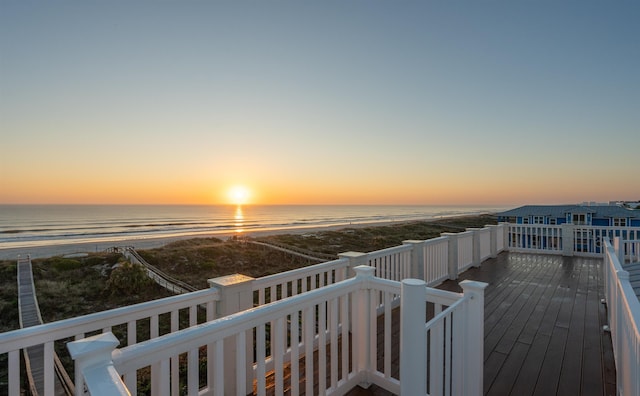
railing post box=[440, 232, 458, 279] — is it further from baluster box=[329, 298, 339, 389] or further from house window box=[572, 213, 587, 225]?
house window box=[572, 213, 587, 225]

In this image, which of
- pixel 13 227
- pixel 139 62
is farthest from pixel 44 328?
pixel 13 227

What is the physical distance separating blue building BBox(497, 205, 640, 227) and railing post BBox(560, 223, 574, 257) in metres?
11.1

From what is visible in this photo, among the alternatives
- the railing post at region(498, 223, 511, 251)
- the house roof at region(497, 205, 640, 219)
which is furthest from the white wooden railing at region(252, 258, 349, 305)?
the house roof at region(497, 205, 640, 219)

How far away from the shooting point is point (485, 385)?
2.48 meters

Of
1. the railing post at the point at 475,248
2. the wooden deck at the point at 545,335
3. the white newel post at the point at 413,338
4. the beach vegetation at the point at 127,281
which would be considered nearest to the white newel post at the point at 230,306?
the wooden deck at the point at 545,335

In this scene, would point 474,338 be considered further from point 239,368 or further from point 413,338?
point 239,368

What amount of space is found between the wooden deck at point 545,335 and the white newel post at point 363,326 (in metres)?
0.16

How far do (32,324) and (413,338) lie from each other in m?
13.8

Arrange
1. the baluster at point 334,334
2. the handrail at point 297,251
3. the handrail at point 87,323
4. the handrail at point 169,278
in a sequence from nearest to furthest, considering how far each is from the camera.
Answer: the handrail at point 87,323 < the baluster at point 334,334 < the handrail at point 169,278 < the handrail at point 297,251

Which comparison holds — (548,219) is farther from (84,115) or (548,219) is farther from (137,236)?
(137,236)

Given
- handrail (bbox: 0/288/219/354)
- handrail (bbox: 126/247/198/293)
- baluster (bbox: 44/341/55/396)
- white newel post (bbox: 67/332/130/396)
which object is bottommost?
handrail (bbox: 126/247/198/293)

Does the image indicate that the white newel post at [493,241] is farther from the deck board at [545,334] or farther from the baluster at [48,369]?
the baluster at [48,369]

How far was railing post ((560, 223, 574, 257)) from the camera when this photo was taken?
7773mm

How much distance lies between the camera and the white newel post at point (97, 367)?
29.9 inches
